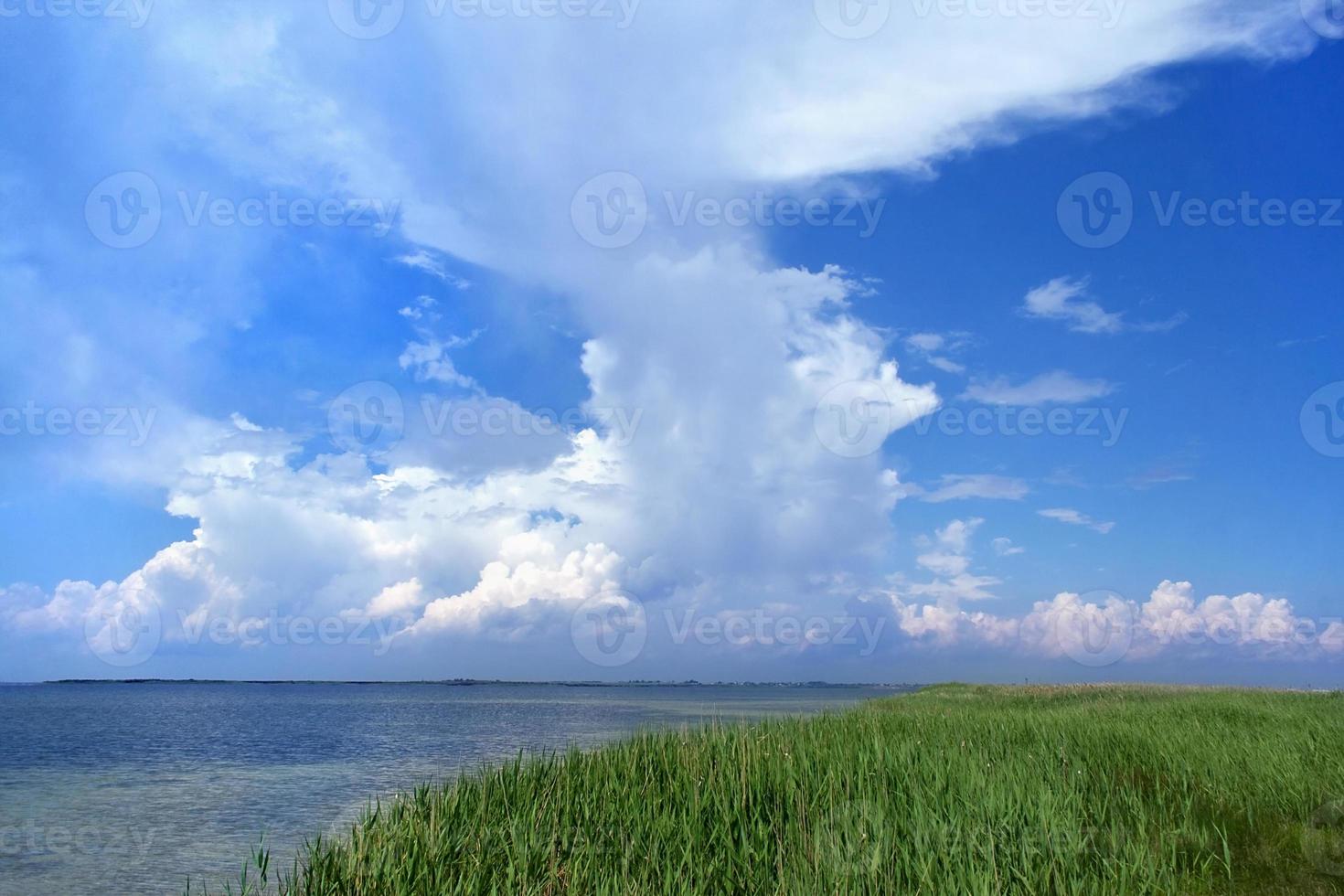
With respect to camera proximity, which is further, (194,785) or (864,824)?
(194,785)

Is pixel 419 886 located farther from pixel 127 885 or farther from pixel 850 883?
pixel 127 885

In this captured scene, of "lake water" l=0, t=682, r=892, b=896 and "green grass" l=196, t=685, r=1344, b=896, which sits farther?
"lake water" l=0, t=682, r=892, b=896

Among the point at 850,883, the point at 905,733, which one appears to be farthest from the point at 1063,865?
the point at 905,733

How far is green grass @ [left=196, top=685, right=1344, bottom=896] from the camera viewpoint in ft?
27.7

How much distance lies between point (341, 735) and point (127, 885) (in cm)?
4115

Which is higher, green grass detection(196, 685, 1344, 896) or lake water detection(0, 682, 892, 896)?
green grass detection(196, 685, 1344, 896)

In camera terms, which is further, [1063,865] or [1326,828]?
[1326,828]

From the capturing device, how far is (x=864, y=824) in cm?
951

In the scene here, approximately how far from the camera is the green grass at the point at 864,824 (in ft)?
27.7

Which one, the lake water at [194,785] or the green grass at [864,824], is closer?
the green grass at [864,824]

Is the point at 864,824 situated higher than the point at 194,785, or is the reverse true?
the point at 864,824

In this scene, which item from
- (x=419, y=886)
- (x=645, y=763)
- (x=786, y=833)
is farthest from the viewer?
(x=645, y=763)

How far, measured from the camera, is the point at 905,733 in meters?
18.2

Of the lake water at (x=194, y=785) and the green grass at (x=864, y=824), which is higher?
the green grass at (x=864, y=824)
